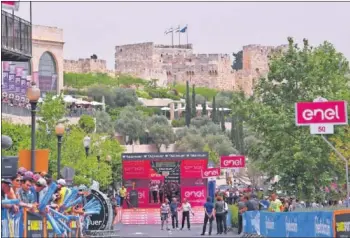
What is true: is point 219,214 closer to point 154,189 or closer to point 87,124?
point 154,189

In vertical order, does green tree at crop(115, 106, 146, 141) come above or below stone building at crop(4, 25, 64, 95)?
below

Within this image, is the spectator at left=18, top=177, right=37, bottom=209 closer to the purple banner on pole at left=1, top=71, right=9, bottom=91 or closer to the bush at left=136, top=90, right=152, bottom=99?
the purple banner on pole at left=1, top=71, right=9, bottom=91

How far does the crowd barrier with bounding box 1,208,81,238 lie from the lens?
708 inches

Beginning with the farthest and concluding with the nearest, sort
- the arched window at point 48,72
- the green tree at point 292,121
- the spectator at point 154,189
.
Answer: the arched window at point 48,72 < the spectator at point 154,189 < the green tree at point 292,121

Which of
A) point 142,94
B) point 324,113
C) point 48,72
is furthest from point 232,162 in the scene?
point 142,94

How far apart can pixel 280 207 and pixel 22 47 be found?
10.1 metres

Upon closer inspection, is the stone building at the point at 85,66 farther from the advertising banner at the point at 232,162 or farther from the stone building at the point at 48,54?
the advertising banner at the point at 232,162

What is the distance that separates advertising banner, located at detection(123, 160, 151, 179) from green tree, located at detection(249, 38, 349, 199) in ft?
19.7

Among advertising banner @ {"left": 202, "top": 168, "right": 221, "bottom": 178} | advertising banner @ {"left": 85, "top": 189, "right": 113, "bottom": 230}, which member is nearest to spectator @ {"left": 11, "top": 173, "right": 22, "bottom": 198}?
advertising banner @ {"left": 85, "top": 189, "right": 113, "bottom": 230}

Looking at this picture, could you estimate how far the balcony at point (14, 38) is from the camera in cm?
3516

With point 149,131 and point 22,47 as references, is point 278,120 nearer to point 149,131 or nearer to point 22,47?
point 22,47

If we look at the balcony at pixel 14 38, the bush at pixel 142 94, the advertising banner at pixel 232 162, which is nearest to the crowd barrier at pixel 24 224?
the balcony at pixel 14 38

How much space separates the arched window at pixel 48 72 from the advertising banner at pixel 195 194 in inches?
2648

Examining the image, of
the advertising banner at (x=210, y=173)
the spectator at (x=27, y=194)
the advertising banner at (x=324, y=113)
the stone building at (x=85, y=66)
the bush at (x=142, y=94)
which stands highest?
the stone building at (x=85, y=66)
